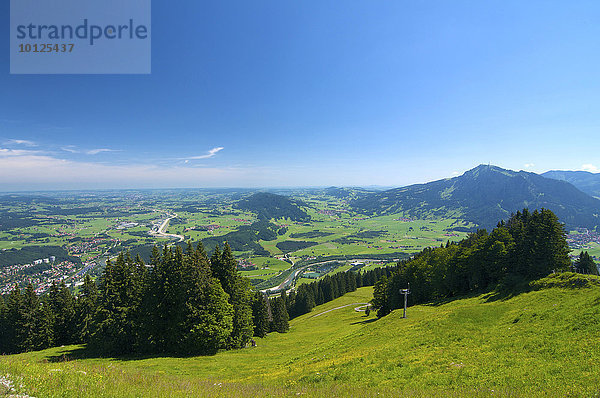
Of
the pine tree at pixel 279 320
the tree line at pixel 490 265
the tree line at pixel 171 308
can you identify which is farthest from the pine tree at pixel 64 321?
the tree line at pixel 490 265

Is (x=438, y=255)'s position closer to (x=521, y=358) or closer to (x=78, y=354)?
(x=521, y=358)

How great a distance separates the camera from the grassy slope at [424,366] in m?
12.3

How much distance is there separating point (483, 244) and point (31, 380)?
209 ft

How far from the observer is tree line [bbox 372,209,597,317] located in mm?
40750

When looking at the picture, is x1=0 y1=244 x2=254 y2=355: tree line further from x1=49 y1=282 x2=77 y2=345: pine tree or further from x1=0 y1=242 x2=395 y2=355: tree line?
x1=49 y1=282 x2=77 y2=345: pine tree

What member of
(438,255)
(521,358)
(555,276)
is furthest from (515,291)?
(521,358)

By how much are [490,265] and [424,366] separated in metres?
42.4

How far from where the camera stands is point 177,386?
13359 millimetres

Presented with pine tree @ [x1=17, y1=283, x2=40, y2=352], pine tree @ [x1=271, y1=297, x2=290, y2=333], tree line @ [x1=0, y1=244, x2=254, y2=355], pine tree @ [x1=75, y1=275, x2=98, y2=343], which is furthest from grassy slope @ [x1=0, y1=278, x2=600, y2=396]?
pine tree @ [x1=271, y1=297, x2=290, y2=333]

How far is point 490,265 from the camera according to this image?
161 ft

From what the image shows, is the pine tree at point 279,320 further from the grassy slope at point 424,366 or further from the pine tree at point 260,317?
the grassy slope at point 424,366

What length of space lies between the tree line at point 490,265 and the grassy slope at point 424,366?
1158cm

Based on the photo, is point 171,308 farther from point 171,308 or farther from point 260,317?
point 260,317

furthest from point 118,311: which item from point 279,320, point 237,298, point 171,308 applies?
point 279,320
